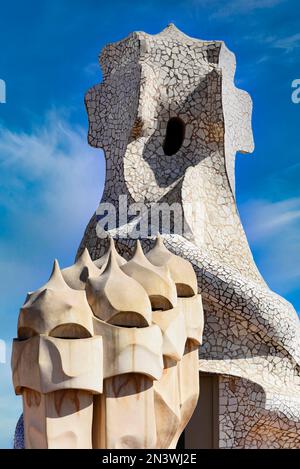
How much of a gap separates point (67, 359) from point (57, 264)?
115 centimetres

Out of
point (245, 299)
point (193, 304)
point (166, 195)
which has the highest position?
point (166, 195)

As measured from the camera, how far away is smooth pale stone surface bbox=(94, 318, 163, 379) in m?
7.98

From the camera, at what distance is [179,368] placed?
30.1 ft

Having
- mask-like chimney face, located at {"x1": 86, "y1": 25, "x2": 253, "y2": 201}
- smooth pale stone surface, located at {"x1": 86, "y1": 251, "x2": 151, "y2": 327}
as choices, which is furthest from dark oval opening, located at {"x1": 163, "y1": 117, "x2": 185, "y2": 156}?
smooth pale stone surface, located at {"x1": 86, "y1": 251, "x2": 151, "y2": 327}

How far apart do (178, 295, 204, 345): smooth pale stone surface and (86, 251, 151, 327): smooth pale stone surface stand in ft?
3.72

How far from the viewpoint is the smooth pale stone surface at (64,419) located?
771cm

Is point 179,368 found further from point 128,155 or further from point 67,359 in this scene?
point 128,155

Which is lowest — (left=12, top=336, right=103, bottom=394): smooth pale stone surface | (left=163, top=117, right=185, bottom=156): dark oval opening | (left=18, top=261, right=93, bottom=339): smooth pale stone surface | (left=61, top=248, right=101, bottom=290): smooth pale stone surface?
(left=12, top=336, right=103, bottom=394): smooth pale stone surface

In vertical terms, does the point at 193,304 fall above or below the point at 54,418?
above

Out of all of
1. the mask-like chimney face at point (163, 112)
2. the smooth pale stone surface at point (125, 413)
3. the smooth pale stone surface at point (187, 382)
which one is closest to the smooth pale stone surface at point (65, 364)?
the smooth pale stone surface at point (125, 413)

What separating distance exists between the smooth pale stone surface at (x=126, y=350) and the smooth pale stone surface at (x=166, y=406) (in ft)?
1.89

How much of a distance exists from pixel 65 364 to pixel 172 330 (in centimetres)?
145

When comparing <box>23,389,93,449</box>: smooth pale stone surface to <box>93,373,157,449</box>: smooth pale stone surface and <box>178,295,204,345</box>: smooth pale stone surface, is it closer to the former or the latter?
<box>93,373,157,449</box>: smooth pale stone surface
